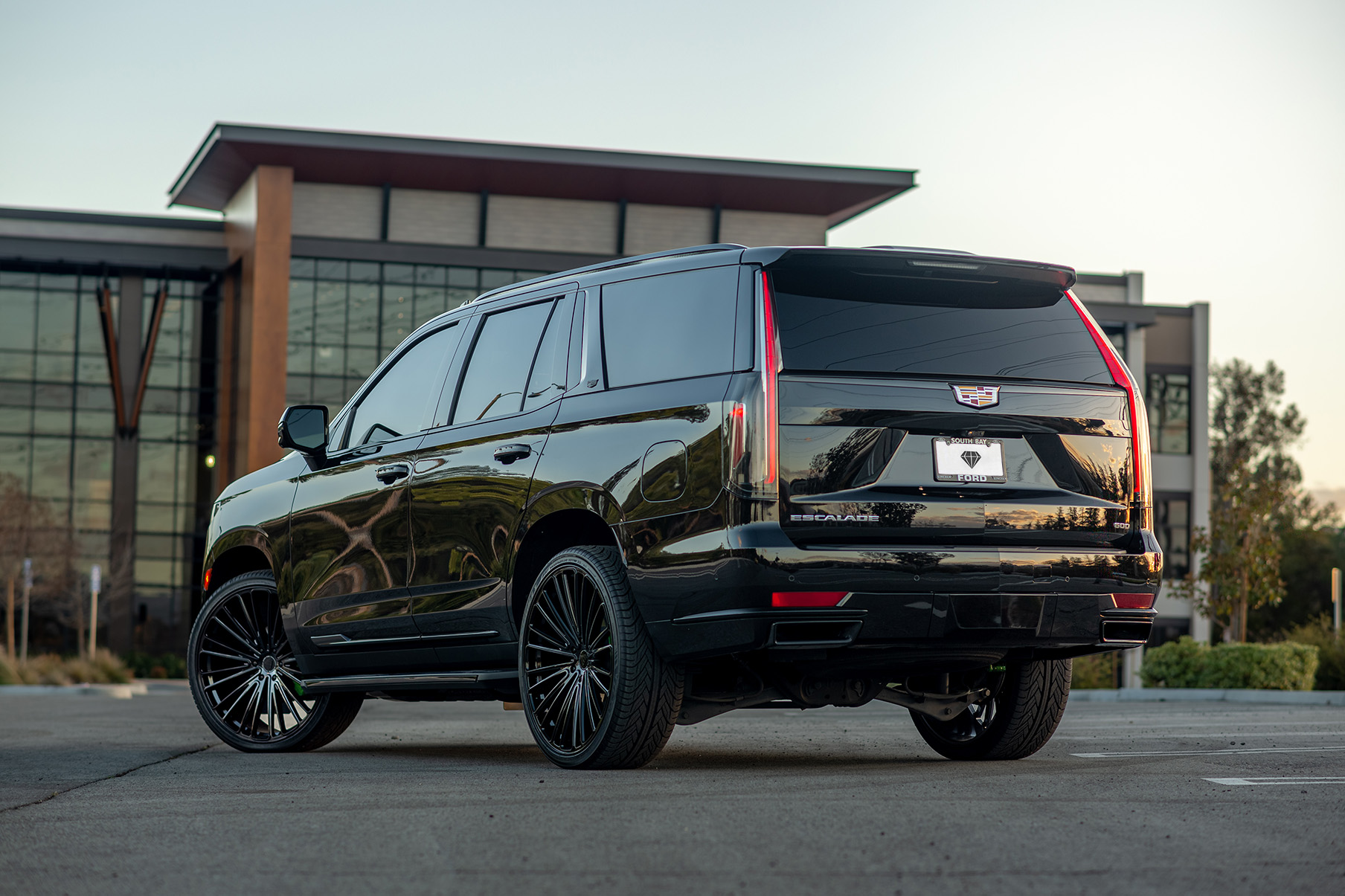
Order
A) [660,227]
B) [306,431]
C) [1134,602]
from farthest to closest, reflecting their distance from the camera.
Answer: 1. [660,227]
2. [306,431]
3. [1134,602]

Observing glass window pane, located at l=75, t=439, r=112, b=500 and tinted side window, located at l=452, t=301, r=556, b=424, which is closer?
tinted side window, located at l=452, t=301, r=556, b=424

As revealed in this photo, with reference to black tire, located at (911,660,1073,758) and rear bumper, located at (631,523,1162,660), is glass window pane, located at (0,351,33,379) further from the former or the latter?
rear bumper, located at (631,523,1162,660)

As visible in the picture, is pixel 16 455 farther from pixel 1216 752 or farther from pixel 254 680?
pixel 1216 752

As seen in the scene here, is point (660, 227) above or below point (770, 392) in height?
above

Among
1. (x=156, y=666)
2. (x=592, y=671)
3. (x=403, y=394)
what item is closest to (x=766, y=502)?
(x=592, y=671)

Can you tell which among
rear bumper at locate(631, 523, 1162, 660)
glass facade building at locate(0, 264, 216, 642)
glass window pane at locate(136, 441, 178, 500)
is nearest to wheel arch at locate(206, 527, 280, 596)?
rear bumper at locate(631, 523, 1162, 660)

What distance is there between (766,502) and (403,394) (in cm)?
→ 286

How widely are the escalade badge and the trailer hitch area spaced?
1483mm

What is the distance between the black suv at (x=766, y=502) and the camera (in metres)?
5.91

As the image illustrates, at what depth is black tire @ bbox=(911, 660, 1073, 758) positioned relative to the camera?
729cm

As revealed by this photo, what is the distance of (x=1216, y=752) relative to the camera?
7.84m

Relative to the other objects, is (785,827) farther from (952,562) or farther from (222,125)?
(222,125)

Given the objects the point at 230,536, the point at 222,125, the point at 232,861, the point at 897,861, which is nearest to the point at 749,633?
the point at 897,861

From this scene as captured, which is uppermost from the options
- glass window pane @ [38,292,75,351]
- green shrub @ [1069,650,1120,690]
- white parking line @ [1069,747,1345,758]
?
glass window pane @ [38,292,75,351]
